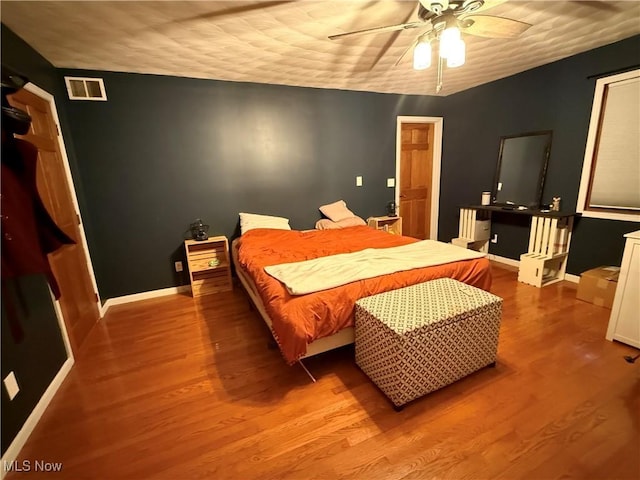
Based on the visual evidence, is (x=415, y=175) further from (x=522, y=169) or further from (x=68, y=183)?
(x=68, y=183)

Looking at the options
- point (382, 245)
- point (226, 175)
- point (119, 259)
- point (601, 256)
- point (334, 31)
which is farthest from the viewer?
point (226, 175)

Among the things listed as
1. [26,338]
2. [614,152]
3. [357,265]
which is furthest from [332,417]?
[614,152]

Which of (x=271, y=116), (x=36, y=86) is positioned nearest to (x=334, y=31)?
(x=271, y=116)

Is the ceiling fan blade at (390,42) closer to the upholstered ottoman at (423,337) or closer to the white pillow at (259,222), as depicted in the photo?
the upholstered ottoman at (423,337)

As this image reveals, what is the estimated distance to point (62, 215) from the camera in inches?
96.7

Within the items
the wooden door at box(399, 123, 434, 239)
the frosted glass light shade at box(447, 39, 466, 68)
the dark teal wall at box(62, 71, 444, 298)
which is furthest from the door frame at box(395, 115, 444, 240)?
the frosted glass light shade at box(447, 39, 466, 68)

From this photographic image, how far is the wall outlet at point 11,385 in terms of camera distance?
1.50 m

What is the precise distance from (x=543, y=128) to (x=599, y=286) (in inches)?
74.1

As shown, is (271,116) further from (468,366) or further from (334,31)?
(468,366)

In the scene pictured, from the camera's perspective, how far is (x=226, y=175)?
3.54 m

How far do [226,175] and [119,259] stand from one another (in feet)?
5.02

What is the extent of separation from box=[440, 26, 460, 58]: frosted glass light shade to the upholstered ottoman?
4.85ft

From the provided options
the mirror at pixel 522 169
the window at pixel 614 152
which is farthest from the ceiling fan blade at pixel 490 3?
the mirror at pixel 522 169

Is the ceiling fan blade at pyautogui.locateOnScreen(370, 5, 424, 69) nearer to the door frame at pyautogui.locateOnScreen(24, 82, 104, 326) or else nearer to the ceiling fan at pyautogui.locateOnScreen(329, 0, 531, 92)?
the ceiling fan at pyautogui.locateOnScreen(329, 0, 531, 92)
